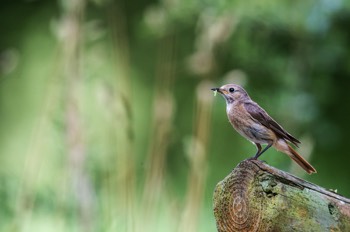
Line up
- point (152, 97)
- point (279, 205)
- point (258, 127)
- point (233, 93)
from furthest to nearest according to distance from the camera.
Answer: point (152, 97) → point (233, 93) → point (258, 127) → point (279, 205)

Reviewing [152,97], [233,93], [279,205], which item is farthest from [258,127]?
[152,97]

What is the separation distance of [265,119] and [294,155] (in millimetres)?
106

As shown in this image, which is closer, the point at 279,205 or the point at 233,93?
the point at 279,205

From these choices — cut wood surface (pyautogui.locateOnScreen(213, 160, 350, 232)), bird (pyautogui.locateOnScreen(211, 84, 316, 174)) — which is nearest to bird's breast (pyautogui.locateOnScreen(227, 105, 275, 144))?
bird (pyautogui.locateOnScreen(211, 84, 316, 174))

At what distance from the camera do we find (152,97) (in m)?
5.01

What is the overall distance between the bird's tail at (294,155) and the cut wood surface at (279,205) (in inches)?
14.3

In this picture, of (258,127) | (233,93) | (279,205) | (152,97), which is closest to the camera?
(279,205)

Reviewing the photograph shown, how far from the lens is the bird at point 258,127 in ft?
5.61

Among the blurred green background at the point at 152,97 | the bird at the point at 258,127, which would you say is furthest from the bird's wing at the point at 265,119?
the blurred green background at the point at 152,97

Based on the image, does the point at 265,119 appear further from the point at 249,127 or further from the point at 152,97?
the point at 152,97

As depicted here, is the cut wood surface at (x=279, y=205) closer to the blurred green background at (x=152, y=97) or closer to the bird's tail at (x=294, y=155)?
the bird's tail at (x=294, y=155)

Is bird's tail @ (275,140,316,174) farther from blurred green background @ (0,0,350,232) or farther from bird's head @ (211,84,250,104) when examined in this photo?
blurred green background @ (0,0,350,232)

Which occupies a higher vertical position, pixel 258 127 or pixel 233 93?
pixel 233 93

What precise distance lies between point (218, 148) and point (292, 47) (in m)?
0.85
